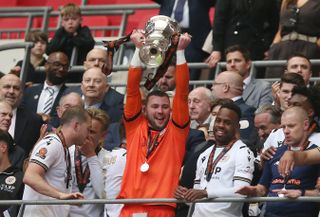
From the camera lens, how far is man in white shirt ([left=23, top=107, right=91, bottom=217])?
1231 centimetres

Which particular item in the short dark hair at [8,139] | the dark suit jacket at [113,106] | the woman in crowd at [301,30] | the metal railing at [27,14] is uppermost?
the metal railing at [27,14]

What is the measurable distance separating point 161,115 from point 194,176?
667mm

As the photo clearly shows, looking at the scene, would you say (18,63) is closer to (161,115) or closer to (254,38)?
(254,38)

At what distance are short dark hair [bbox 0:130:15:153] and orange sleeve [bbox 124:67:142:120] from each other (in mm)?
1670

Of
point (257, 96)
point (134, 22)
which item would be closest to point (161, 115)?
point (257, 96)

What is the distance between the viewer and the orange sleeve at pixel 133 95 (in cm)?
1266

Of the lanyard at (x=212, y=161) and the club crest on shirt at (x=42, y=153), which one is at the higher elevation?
the lanyard at (x=212, y=161)

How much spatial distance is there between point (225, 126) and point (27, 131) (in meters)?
3.23

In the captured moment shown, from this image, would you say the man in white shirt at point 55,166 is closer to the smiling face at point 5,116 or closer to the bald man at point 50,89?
the smiling face at point 5,116

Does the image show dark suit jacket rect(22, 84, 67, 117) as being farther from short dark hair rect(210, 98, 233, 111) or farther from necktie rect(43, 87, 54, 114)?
short dark hair rect(210, 98, 233, 111)

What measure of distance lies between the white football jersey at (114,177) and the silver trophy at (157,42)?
1157mm

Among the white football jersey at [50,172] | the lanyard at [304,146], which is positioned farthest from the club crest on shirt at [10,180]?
the lanyard at [304,146]

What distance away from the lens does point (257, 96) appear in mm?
15047

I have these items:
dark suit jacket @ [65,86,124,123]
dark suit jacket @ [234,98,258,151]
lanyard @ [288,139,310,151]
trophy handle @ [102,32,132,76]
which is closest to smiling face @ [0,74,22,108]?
dark suit jacket @ [65,86,124,123]
